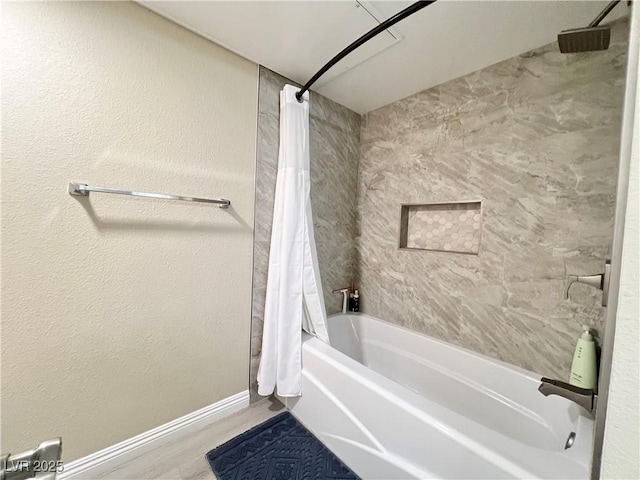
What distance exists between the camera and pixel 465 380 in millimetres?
1349

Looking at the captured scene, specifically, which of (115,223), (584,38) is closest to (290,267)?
(115,223)

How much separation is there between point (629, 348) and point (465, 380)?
135cm

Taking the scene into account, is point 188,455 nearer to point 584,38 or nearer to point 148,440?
point 148,440

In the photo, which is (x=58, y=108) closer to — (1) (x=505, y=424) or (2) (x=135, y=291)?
(2) (x=135, y=291)

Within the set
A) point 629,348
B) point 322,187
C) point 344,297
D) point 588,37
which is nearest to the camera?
point 629,348

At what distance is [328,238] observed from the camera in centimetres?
186

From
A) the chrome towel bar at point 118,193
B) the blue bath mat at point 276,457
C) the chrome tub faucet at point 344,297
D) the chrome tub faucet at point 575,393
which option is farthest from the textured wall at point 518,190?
the chrome towel bar at point 118,193

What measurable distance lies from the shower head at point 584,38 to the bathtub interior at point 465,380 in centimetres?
139

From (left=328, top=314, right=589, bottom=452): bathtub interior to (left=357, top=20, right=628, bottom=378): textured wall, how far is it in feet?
0.33

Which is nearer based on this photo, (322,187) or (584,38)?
(584,38)

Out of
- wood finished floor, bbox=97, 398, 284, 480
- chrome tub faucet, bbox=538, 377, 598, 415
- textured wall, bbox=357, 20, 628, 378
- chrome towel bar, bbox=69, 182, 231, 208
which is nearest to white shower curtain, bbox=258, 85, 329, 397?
wood finished floor, bbox=97, 398, 284, 480

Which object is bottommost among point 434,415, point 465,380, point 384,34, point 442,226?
point 465,380

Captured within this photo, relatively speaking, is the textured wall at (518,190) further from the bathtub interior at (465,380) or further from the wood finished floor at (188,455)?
the wood finished floor at (188,455)

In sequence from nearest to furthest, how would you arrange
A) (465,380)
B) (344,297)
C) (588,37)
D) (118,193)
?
(588,37) → (118,193) → (465,380) → (344,297)
